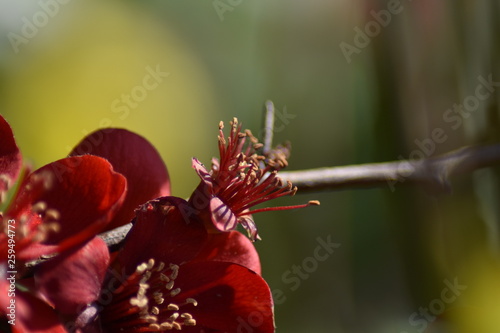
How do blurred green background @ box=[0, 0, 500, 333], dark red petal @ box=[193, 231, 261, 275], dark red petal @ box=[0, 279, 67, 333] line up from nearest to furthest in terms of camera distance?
1. dark red petal @ box=[0, 279, 67, 333]
2. dark red petal @ box=[193, 231, 261, 275]
3. blurred green background @ box=[0, 0, 500, 333]

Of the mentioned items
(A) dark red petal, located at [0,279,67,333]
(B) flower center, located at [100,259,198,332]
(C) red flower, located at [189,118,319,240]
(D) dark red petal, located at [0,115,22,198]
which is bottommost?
(B) flower center, located at [100,259,198,332]

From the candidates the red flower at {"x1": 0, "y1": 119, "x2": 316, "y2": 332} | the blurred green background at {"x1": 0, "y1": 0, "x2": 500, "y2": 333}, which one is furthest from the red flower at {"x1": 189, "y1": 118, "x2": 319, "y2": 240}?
the blurred green background at {"x1": 0, "y1": 0, "x2": 500, "y2": 333}

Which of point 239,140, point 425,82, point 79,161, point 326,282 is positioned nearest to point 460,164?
point 239,140

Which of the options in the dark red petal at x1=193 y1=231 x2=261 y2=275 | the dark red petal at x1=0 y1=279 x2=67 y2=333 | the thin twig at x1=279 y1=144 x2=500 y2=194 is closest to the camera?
the dark red petal at x1=0 y1=279 x2=67 y2=333

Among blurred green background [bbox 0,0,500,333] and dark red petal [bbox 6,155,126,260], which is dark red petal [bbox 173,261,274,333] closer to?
dark red petal [bbox 6,155,126,260]

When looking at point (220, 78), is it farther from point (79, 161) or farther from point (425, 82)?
point (79, 161)

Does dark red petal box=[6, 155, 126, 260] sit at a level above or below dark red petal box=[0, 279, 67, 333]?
above

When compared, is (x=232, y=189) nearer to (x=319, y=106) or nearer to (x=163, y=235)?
(x=163, y=235)

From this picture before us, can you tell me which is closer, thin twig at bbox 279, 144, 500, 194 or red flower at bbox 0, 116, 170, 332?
red flower at bbox 0, 116, 170, 332

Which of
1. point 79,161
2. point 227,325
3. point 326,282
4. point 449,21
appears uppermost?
point 449,21
